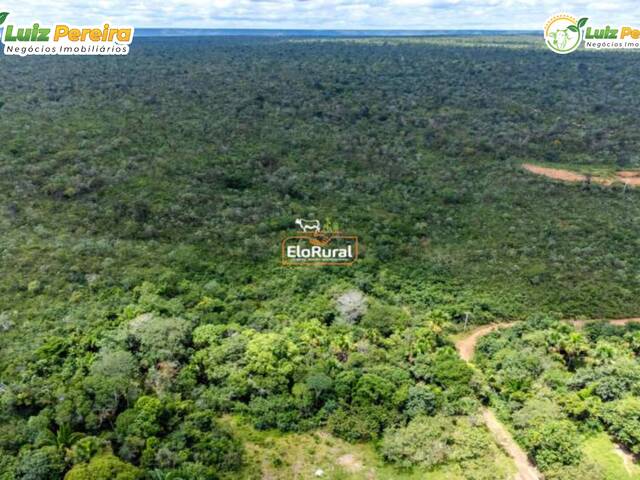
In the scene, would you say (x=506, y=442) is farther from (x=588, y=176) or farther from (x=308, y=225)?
(x=588, y=176)

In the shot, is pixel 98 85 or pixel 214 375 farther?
pixel 98 85

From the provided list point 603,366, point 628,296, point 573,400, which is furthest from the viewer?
point 628,296

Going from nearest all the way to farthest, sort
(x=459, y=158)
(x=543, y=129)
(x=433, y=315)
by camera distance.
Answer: (x=433, y=315) → (x=459, y=158) → (x=543, y=129)

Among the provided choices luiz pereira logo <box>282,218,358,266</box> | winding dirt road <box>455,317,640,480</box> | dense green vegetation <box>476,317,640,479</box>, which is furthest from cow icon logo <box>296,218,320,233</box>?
dense green vegetation <box>476,317,640,479</box>

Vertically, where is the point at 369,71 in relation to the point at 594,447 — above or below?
above

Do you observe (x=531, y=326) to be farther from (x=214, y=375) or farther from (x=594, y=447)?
(x=214, y=375)

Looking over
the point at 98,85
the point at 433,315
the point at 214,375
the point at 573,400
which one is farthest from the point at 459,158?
the point at 98,85

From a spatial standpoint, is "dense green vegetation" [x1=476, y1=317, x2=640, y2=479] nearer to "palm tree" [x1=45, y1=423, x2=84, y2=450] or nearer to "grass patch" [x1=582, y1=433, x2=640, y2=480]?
"grass patch" [x1=582, y1=433, x2=640, y2=480]
